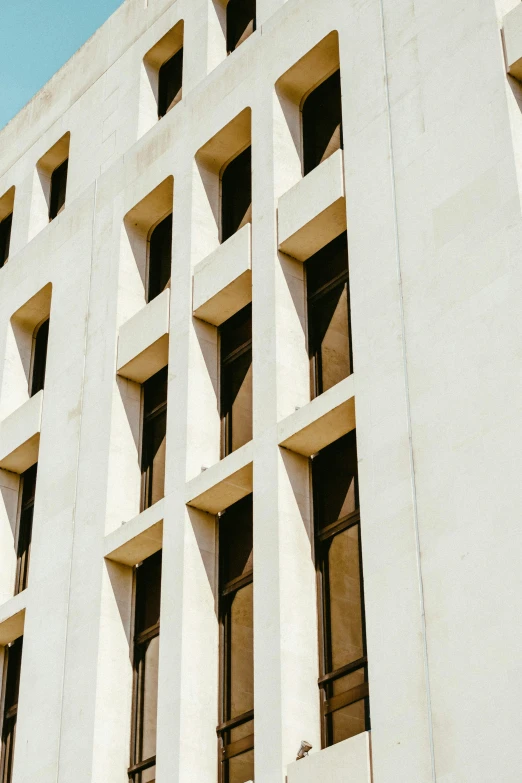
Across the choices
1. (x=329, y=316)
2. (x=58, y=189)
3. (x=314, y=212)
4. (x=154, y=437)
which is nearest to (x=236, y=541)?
(x=154, y=437)

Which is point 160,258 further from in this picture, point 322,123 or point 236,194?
point 322,123

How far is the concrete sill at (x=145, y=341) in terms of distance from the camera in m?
26.9

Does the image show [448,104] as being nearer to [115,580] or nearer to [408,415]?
[408,415]

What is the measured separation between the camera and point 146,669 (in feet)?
81.8

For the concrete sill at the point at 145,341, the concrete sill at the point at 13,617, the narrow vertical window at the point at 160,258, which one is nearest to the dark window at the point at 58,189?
the narrow vertical window at the point at 160,258

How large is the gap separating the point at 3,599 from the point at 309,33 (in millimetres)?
12588

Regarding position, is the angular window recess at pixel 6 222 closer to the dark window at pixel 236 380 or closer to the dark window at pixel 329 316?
the dark window at pixel 236 380

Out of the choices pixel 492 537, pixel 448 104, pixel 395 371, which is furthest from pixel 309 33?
pixel 492 537

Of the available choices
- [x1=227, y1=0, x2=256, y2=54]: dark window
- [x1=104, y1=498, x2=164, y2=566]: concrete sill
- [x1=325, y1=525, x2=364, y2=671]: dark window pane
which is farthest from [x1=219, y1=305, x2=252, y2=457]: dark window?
[x1=227, y1=0, x2=256, y2=54]: dark window

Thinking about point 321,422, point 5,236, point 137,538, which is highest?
point 5,236

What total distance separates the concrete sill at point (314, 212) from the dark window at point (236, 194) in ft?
9.16

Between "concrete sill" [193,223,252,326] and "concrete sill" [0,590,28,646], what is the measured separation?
21.4 feet

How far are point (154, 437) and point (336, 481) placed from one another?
18.6 feet

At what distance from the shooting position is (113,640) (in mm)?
25016
